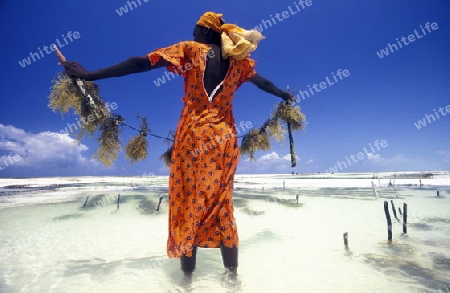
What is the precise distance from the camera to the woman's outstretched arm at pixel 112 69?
1.71 m

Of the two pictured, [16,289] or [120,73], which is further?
[16,289]

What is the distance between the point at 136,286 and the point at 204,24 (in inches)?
103

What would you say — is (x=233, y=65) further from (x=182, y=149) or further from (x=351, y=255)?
(x=351, y=255)

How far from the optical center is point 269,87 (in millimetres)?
2500

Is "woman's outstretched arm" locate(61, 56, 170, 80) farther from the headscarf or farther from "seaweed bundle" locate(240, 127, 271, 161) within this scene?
"seaweed bundle" locate(240, 127, 271, 161)

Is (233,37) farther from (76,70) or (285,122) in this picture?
A: (285,122)

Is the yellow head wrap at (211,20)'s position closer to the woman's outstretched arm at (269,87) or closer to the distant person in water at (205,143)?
the distant person in water at (205,143)

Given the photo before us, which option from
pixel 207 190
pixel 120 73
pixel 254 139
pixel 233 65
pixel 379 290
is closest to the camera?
pixel 120 73

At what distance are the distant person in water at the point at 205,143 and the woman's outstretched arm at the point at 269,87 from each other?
0.34 metres

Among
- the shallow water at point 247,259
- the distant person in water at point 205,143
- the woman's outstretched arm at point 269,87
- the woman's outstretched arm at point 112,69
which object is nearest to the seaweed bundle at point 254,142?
the shallow water at point 247,259

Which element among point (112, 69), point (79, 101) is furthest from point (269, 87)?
point (79, 101)

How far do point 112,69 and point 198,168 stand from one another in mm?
947

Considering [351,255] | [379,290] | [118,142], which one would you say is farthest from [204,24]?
[351,255]

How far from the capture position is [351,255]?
3.57m
